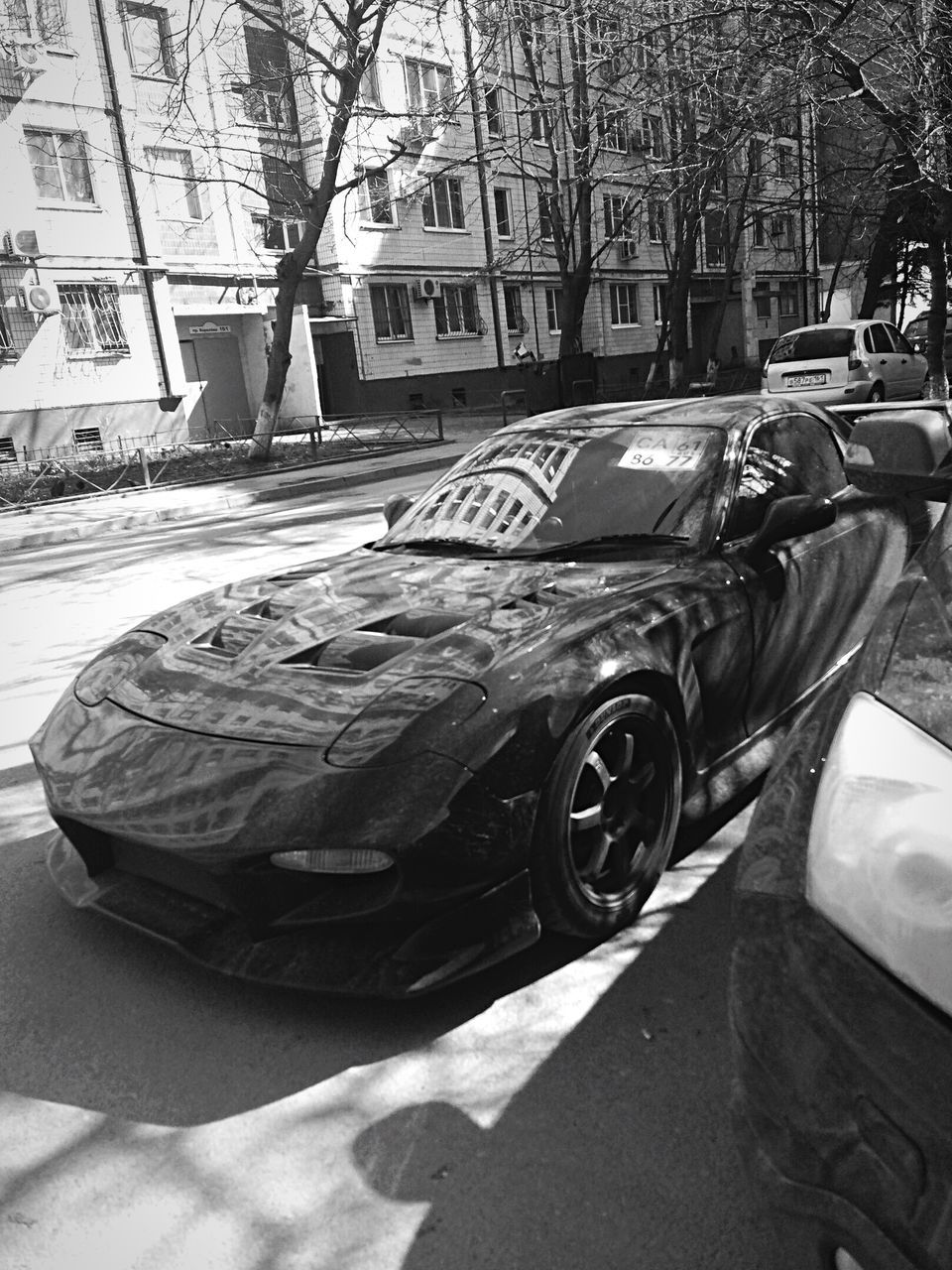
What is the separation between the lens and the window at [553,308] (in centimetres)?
3941

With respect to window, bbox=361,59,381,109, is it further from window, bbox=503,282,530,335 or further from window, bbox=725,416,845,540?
window, bbox=725,416,845,540

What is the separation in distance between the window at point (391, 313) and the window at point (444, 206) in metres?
2.86

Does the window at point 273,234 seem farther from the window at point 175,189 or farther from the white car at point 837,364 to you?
the white car at point 837,364

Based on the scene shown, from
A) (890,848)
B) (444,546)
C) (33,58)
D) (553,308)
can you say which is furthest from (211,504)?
(553,308)

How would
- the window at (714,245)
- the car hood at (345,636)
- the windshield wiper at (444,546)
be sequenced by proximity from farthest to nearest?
the window at (714,245) < the windshield wiper at (444,546) < the car hood at (345,636)

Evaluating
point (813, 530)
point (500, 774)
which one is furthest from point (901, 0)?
point (500, 774)

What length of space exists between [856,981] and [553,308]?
133 feet

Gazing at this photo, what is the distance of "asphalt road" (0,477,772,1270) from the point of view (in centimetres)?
207

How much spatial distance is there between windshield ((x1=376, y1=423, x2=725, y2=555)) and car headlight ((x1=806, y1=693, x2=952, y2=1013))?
2.11m

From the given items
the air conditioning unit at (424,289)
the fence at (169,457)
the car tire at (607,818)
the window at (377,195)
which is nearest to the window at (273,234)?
the window at (377,195)

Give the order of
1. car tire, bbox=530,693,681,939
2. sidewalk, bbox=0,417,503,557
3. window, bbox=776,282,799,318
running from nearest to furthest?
1. car tire, bbox=530,693,681,939
2. sidewalk, bbox=0,417,503,557
3. window, bbox=776,282,799,318

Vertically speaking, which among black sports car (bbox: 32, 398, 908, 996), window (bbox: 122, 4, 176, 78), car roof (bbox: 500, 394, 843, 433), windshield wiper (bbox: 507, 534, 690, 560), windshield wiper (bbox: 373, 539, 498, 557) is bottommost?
black sports car (bbox: 32, 398, 908, 996)

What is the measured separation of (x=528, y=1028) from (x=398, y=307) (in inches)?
1332

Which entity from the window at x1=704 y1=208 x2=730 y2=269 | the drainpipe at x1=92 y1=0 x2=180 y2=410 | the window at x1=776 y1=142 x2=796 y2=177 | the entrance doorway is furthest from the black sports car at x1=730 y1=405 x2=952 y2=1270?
the window at x1=704 y1=208 x2=730 y2=269
